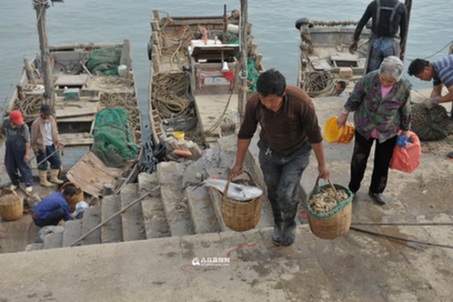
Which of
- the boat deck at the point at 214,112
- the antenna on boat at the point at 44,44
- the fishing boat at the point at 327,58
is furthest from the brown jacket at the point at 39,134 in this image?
the fishing boat at the point at 327,58

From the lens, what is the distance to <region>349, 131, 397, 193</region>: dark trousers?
542 centimetres

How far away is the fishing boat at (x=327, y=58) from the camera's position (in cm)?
1631

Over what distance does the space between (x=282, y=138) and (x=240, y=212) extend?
2.53 ft

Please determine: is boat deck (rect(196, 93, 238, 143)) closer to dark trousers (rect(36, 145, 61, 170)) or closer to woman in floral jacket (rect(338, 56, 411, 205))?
dark trousers (rect(36, 145, 61, 170))

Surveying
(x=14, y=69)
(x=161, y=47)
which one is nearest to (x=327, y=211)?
(x=161, y=47)

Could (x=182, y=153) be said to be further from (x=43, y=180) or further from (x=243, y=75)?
(x=43, y=180)

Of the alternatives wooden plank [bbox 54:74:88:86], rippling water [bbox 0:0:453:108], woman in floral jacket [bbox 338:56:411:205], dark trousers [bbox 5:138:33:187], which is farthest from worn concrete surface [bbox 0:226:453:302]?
rippling water [bbox 0:0:453:108]

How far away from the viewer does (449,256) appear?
4906mm

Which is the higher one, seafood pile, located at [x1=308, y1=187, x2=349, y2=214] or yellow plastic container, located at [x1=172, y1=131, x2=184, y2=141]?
seafood pile, located at [x1=308, y1=187, x2=349, y2=214]

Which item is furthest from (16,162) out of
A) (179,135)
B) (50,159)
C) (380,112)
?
(380,112)

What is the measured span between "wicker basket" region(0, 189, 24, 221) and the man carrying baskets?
656cm

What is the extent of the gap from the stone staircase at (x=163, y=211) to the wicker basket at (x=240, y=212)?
3.08 ft

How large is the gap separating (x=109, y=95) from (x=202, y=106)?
3.88m

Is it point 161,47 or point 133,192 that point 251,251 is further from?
point 161,47
